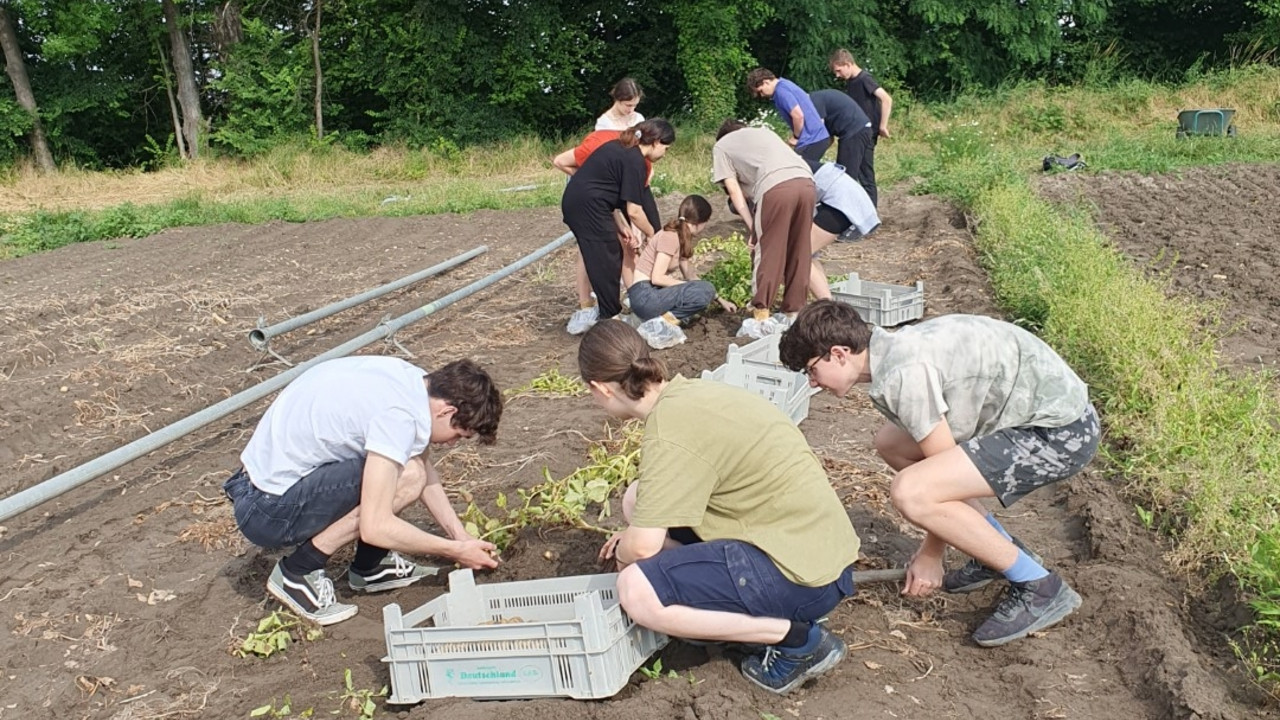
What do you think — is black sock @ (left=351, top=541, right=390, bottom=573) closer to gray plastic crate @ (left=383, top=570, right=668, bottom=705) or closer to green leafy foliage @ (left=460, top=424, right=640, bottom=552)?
green leafy foliage @ (left=460, top=424, right=640, bottom=552)

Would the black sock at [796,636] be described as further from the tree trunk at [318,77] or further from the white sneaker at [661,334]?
the tree trunk at [318,77]

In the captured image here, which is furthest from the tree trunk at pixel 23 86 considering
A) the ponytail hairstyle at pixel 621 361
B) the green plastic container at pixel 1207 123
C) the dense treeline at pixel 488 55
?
the ponytail hairstyle at pixel 621 361

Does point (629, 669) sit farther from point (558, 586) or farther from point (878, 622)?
point (878, 622)

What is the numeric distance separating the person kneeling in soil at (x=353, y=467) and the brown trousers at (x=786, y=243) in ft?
11.4

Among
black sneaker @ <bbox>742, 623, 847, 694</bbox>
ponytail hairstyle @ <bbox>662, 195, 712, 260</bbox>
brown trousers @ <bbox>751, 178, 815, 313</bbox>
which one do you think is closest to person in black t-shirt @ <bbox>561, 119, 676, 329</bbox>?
ponytail hairstyle @ <bbox>662, 195, 712, 260</bbox>

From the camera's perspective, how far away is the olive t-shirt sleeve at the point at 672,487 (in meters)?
3.07

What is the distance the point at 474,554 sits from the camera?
3.92 metres

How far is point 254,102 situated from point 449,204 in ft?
36.4

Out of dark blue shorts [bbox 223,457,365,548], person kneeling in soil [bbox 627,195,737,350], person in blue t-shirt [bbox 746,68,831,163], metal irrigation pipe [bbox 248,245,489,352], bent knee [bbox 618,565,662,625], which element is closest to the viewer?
bent knee [bbox 618,565,662,625]

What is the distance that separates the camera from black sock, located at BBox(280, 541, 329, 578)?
156 inches

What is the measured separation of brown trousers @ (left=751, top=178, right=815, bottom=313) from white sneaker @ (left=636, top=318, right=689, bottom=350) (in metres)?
0.57

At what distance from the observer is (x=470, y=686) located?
10.9 feet

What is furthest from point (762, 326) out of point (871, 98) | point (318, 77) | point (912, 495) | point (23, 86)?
point (23, 86)

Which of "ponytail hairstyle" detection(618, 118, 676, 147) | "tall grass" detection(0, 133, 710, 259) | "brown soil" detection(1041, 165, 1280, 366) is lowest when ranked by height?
"tall grass" detection(0, 133, 710, 259)
